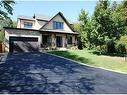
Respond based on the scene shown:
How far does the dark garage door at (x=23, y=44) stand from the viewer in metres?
34.7

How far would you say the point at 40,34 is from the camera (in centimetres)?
3847

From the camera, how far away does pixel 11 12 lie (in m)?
29.6

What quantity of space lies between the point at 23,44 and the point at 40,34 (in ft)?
13.4

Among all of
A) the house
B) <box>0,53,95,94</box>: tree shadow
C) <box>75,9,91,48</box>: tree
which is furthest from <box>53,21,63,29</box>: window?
<box>0,53,95,94</box>: tree shadow

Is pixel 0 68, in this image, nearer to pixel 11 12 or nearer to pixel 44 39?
pixel 11 12

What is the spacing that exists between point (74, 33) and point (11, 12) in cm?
1682

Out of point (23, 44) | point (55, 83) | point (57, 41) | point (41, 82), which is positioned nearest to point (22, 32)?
point (23, 44)

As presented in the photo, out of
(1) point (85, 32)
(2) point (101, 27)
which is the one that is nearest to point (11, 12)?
(1) point (85, 32)

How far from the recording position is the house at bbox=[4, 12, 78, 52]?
34.9m

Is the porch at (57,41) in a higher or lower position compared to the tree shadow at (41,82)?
higher

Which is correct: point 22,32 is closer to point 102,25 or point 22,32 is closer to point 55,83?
point 102,25

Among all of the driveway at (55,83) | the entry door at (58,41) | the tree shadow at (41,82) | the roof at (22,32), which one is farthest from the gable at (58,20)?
the driveway at (55,83)

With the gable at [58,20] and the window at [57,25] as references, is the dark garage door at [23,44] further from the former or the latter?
the window at [57,25]

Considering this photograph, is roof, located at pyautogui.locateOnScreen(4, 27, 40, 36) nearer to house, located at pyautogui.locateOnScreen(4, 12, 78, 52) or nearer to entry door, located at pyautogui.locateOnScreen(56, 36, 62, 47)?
house, located at pyautogui.locateOnScreen(4, 12, 78, 52)
